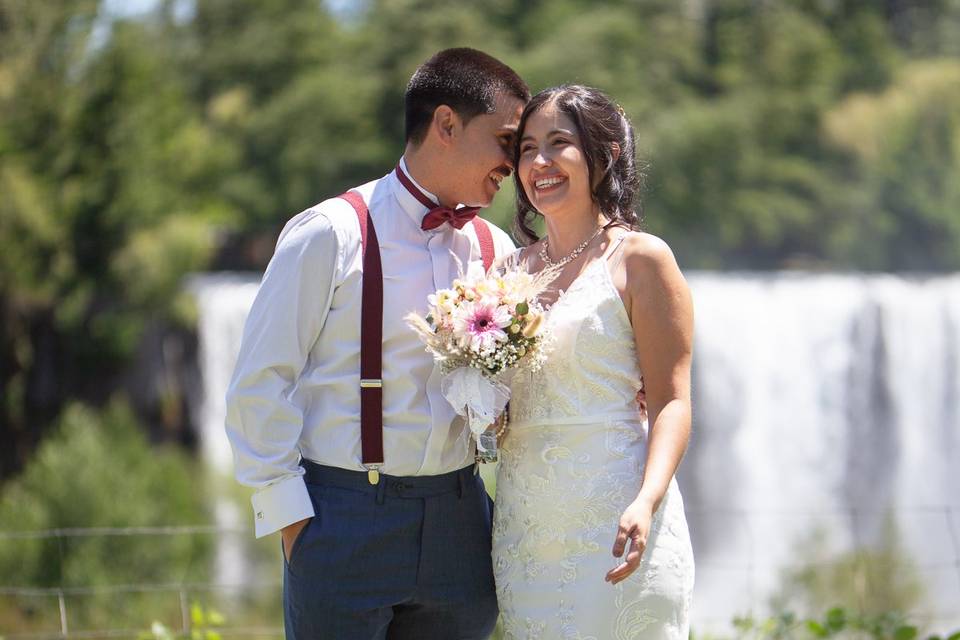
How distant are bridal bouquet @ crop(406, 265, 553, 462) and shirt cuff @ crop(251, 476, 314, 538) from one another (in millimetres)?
390

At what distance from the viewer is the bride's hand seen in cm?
255

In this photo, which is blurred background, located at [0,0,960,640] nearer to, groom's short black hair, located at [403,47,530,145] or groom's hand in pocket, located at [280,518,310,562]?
groom's hand in pocket, located at [280,518,310,562]

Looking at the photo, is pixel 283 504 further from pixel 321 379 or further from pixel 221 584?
pixel 221 584

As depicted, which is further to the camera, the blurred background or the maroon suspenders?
the blurred background

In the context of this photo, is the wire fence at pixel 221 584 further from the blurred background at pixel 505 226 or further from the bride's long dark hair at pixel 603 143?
the bride's long dark hair at pixel 603 143

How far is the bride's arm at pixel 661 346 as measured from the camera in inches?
105

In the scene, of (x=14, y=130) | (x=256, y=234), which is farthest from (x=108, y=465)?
(x=256, y=234)

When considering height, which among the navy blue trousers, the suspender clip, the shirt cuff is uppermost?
the suspender clip

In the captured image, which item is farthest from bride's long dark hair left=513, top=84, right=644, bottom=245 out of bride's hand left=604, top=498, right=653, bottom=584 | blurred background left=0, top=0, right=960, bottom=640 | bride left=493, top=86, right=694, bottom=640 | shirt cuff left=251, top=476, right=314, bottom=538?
blurred background left=0, top=0, right=960, bottom=640

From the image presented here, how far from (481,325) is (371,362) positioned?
11.4 inches

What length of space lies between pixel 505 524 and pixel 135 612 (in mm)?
7935

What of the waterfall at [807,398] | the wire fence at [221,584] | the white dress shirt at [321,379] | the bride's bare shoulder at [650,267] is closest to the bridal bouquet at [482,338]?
the white dress shirt at [321,379]

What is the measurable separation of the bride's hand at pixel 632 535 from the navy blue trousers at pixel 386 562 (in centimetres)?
45

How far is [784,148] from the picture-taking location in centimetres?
2478
